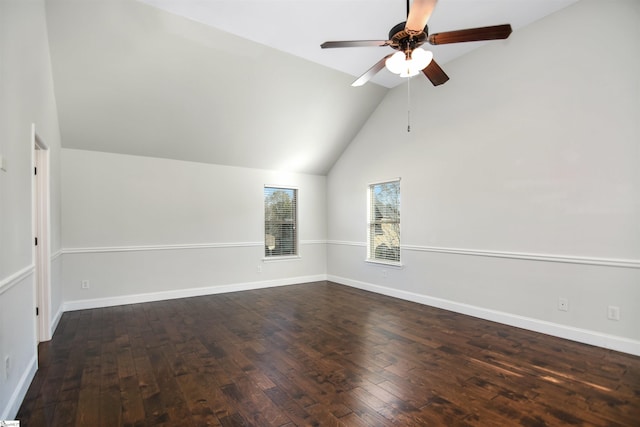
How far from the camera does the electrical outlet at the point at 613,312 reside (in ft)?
9.89

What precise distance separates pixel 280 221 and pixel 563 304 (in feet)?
15.4

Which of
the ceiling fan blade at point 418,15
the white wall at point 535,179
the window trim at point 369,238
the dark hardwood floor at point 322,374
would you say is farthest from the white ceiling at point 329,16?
the dark hardwood floor at point 322,374

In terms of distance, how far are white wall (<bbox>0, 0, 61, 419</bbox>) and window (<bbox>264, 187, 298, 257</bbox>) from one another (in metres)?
3.83

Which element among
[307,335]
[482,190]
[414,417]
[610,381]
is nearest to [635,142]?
[482,190]

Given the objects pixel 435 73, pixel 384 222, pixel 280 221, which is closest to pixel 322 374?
pixel 435 73

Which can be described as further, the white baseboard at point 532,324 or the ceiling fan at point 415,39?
the white baseboard at point 532,324

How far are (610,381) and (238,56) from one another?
4825mm

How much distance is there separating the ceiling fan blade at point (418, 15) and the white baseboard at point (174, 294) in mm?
4884

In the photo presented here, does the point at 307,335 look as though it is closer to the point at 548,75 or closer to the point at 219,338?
the point at 219,338

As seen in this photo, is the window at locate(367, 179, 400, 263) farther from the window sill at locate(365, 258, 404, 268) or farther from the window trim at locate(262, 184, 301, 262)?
the window trim at locate(262, 184, 301, 262)

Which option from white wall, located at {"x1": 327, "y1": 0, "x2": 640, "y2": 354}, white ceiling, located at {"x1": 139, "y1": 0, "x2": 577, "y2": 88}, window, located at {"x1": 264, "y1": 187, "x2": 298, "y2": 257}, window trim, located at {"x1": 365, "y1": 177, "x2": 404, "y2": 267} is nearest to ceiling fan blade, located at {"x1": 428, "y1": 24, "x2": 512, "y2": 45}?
white ceiling, located at {"x1": 139, "y1": 0, "x2": 577, "y2": 88}

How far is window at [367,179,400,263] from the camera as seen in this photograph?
5.31 m

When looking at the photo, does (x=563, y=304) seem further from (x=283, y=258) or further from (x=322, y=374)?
(x=283, y=258)

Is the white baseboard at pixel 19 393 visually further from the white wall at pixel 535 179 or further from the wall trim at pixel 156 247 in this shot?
the white wall at pixel 535 179
